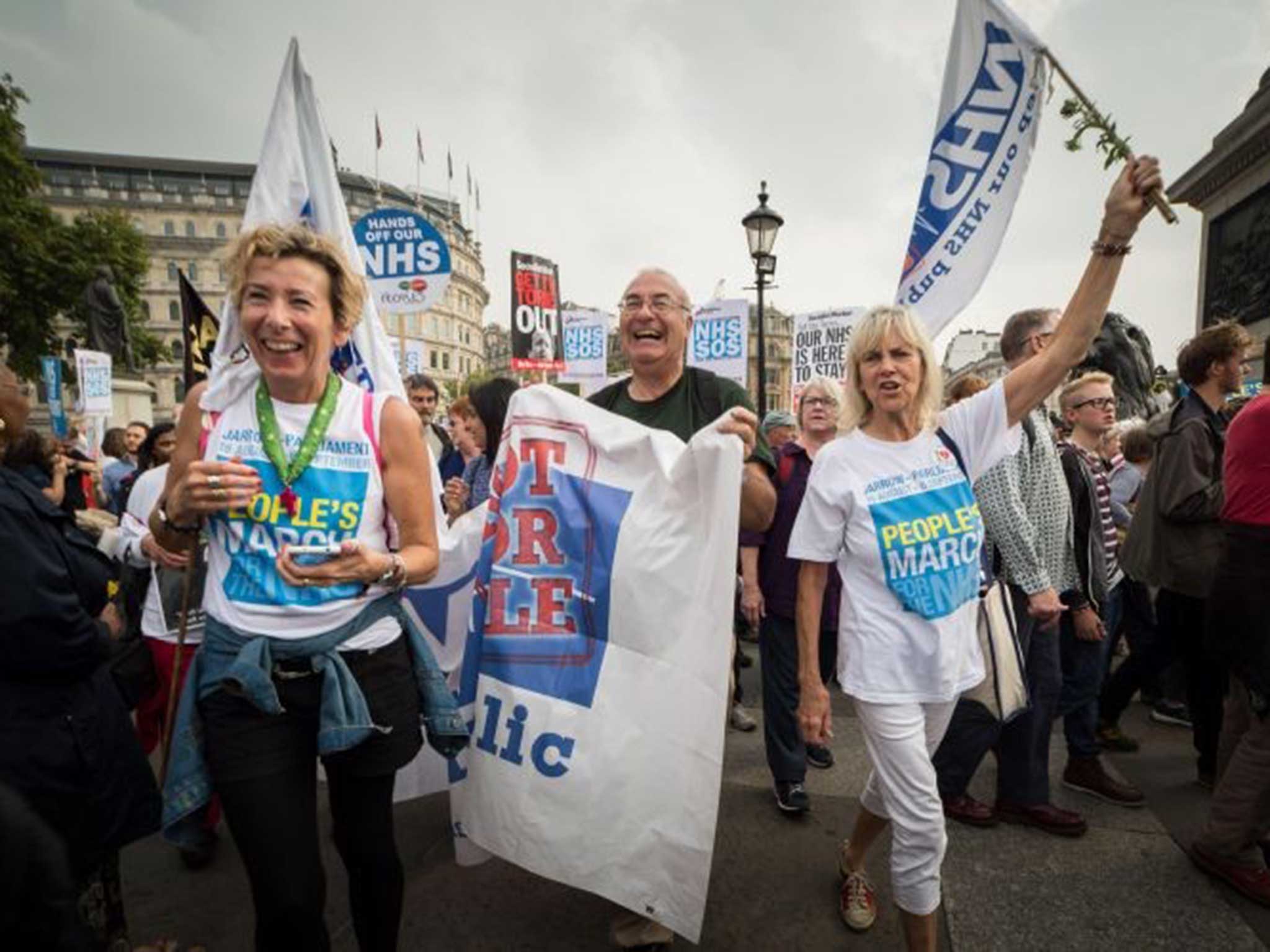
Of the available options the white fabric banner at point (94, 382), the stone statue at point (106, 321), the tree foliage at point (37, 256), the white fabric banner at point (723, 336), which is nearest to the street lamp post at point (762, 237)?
the white fabric banner at point (723, 336)

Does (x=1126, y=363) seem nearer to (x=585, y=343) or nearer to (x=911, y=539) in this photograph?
(x=911, y=539)

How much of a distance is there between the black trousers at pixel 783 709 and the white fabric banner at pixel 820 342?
7.52m

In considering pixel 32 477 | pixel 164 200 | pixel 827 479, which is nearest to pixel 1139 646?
pixel 827 479

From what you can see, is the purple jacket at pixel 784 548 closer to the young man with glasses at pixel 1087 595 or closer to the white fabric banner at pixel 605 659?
the young man with glasses at pixel 1087 595

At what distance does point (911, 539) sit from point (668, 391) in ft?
3.41

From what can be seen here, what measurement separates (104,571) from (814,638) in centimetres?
222

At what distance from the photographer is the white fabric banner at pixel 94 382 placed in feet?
35.2

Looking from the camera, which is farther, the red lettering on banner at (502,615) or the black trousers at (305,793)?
the red lettering on banner at (502,615)

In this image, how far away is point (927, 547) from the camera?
2.11 m

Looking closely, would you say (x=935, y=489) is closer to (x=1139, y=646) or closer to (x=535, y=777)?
(x=535, y=777)

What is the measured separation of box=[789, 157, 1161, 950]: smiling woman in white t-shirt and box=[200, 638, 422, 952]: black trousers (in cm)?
133

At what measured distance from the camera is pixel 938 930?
244cm

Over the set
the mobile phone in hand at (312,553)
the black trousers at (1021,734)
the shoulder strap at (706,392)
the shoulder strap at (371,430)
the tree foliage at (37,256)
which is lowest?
the black trousers at (1021,734)

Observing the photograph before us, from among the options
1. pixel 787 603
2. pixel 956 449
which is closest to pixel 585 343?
pixel 787 603
